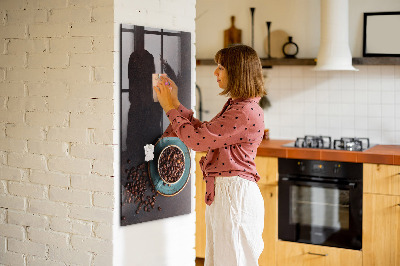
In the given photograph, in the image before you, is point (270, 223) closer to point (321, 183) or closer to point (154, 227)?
point (321, 183)

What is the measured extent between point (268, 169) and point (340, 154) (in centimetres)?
54

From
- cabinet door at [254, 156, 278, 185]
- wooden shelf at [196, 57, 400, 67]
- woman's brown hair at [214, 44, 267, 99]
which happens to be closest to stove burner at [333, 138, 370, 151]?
cabinet door at [254, 156, 278, 185]

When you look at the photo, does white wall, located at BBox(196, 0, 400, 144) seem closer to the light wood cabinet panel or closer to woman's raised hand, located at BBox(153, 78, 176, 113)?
the light wood cabinet panel

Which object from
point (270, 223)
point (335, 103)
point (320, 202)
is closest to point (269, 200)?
point (270, 223)

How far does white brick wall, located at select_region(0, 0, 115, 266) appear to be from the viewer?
9.22ft

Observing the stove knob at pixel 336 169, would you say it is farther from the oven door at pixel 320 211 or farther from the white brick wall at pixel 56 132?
the white brick wall at pixel 56 132

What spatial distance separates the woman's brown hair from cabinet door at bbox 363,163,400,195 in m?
1.58

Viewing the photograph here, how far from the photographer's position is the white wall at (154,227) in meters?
2.80

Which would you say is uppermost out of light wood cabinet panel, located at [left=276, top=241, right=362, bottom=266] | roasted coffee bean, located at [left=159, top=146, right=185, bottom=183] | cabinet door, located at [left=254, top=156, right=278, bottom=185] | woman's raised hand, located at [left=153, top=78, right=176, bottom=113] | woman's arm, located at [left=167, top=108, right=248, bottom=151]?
woman's raised hand, located at [left=153, top=78, right=176, bottom=113]

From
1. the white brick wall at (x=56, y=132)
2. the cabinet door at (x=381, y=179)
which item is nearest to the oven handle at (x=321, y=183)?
the cabinet door at (x=381, y=179)

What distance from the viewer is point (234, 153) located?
2684 millimetres

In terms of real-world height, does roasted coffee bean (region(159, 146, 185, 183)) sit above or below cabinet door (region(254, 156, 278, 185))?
above

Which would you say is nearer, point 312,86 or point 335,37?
point 335,37

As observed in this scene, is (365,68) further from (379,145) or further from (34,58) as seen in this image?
(34,58)
